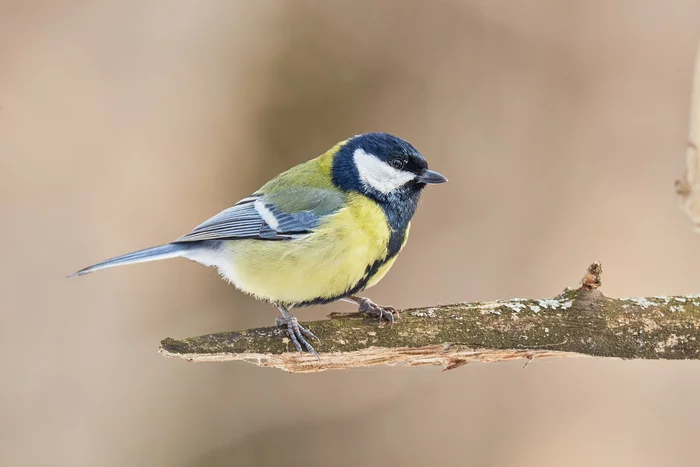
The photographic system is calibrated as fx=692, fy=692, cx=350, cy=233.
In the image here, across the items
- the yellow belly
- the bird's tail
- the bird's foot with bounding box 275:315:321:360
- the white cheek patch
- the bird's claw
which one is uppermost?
the white cheek patch

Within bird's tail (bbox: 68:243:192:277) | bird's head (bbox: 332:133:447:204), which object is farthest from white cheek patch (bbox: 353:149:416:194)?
bird's tail (bbox: 68:243:192:277)

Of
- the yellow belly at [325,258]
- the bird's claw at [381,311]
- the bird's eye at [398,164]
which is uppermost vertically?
the bird's eye at [398,164]

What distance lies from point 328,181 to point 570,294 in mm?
855

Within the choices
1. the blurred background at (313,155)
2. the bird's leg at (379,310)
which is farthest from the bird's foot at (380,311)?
the blurred background at (313,155)

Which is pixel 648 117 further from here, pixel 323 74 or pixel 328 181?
pixel 328 181

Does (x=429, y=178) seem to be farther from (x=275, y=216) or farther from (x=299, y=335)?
(x=299, y=335)

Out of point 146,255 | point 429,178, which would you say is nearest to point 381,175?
point 429,178

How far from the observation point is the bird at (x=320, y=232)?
2.09 meters

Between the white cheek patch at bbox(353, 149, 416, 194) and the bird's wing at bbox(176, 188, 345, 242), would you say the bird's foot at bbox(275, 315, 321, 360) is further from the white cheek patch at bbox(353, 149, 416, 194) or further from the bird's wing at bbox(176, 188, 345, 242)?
the white cheek patch at bbox(353, 149, 416, 194)

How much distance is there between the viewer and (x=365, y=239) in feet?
6.92

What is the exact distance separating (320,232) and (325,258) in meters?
0.09

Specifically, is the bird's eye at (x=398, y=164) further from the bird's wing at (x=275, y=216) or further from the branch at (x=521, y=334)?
the branch at (x=521, y=334)

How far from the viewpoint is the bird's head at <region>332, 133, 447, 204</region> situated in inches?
87.7

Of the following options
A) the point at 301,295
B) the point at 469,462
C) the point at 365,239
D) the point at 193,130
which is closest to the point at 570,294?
the point at 365,239
